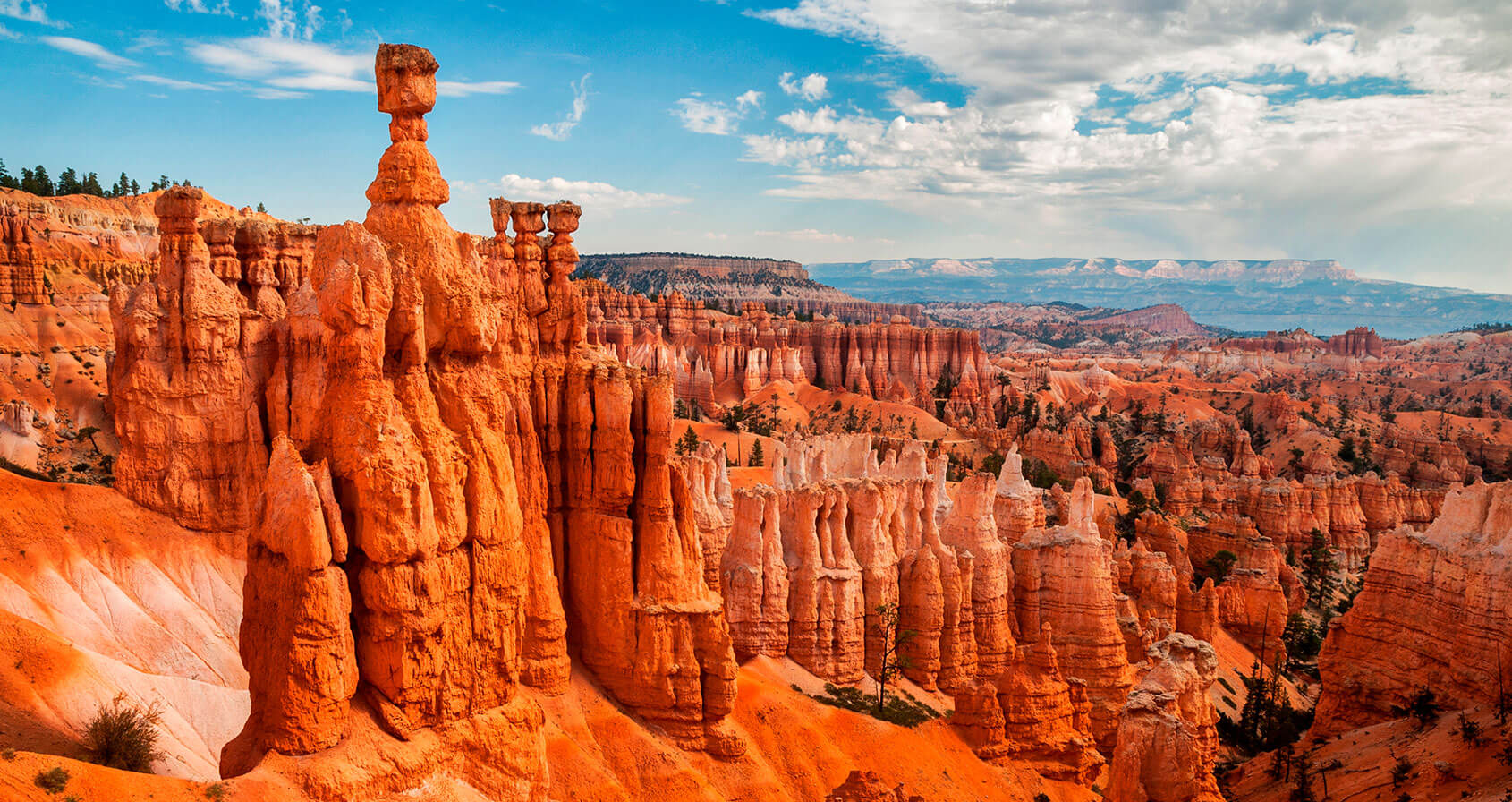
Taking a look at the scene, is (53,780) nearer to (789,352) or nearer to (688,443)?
(688,443)

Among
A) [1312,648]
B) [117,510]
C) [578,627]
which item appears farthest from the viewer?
[1312,648]

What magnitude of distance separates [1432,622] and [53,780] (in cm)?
3497

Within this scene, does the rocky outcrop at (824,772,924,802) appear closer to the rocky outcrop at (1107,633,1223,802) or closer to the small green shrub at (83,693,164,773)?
the rocky outcrop at (1107,633,1223,802)

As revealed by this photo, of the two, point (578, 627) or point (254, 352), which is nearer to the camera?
point (578, 627)

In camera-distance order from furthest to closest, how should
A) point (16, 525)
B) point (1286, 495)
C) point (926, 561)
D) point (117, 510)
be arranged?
point (1286, 495) → point (926, 561) → point (117, 510) → point (16, 525)

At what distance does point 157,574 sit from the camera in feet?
85.0

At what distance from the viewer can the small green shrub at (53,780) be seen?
34.8ft

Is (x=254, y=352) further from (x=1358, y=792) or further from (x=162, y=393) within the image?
(x=1358, y=792)

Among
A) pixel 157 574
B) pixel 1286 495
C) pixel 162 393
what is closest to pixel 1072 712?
pixel 157 574

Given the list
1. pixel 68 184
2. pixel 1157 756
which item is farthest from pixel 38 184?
pixel 1157 756

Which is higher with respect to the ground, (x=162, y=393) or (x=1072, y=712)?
(x=162, y=393)

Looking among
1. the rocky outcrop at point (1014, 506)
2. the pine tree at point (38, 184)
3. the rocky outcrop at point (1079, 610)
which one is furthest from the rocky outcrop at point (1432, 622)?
the pine tree at point (38, 184)

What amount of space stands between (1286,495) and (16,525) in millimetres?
67286

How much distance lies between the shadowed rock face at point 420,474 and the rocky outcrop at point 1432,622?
74.2ft
